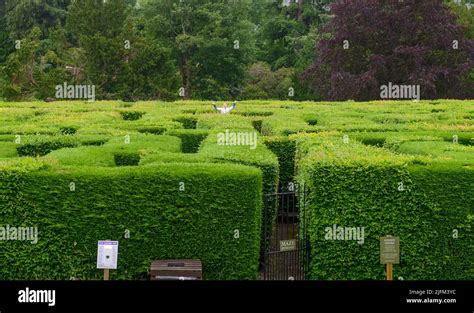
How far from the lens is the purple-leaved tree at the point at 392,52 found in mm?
44406

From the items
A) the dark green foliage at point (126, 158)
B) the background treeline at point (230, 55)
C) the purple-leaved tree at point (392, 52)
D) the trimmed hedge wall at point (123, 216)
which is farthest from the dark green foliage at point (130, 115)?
the purple-leaved tree at point (392, 52)

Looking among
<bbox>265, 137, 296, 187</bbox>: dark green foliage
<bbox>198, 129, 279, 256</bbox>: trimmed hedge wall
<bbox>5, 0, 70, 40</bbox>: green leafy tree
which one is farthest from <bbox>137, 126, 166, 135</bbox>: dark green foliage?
<bbox>5, 0, 70, 40</bbox>: green leafy tree

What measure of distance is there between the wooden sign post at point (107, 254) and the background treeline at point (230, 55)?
92.8ft

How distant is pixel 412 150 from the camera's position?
56.4ft

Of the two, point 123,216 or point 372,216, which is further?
point 372,216

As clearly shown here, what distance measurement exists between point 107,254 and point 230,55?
4400 cm

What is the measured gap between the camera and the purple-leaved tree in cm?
4441

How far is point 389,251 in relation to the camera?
1282cm

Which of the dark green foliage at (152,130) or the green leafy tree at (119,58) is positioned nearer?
the dark green foliage at (152,130)

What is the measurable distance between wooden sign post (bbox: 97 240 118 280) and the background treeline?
1114 inches

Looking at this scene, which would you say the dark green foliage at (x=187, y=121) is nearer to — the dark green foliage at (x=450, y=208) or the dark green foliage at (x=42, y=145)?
the dark green foliage at (x=42, y=145)

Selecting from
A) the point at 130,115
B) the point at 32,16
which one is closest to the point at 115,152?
the point at 130,115

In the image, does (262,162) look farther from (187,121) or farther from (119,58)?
(119,58)
